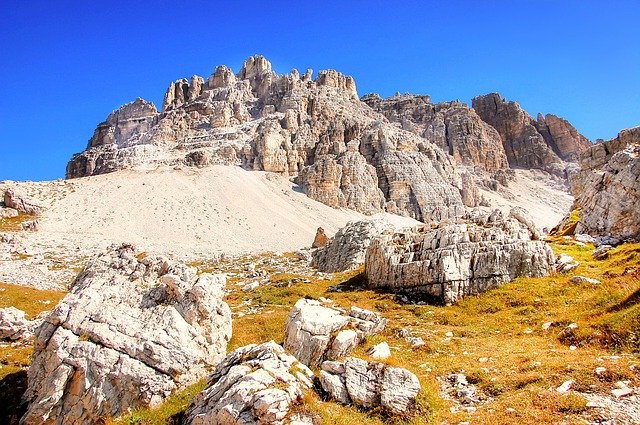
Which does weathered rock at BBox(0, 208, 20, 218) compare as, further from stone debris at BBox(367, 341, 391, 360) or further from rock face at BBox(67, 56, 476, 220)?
stone debris at BBox(367, 341, 391, 360)

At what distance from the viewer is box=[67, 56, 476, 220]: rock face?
5325 inches

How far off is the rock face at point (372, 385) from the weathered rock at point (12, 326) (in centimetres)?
1791

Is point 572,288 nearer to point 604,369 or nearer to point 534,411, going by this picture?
point 604,369

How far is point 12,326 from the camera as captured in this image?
72.8ft

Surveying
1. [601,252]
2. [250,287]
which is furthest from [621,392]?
[250,287]

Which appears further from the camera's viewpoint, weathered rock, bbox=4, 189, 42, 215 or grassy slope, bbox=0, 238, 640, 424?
weathered rock, bbox=4, 189, 42, 215

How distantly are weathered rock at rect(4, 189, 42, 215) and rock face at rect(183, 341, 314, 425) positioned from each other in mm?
89007

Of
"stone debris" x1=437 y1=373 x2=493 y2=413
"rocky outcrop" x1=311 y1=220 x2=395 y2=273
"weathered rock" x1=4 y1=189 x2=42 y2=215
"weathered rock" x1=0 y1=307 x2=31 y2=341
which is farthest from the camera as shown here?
"weathered rock" x1=4 y1=189 x2=42 y2=215

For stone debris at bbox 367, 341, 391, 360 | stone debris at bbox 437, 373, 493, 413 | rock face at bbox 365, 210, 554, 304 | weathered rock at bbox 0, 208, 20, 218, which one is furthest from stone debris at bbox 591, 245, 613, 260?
weathered rock at bbox 0, 208, 20, 218

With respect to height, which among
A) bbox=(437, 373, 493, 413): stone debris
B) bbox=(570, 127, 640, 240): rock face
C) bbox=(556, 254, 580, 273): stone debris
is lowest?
bbox=(437, 373, 493, 413): stone debris

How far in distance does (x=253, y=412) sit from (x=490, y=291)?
19.7 meters

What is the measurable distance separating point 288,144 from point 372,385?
13600 cm

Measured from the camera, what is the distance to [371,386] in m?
12.0

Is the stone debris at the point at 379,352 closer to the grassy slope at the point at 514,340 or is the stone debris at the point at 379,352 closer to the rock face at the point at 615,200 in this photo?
the grassy slope at the point at 514,340
